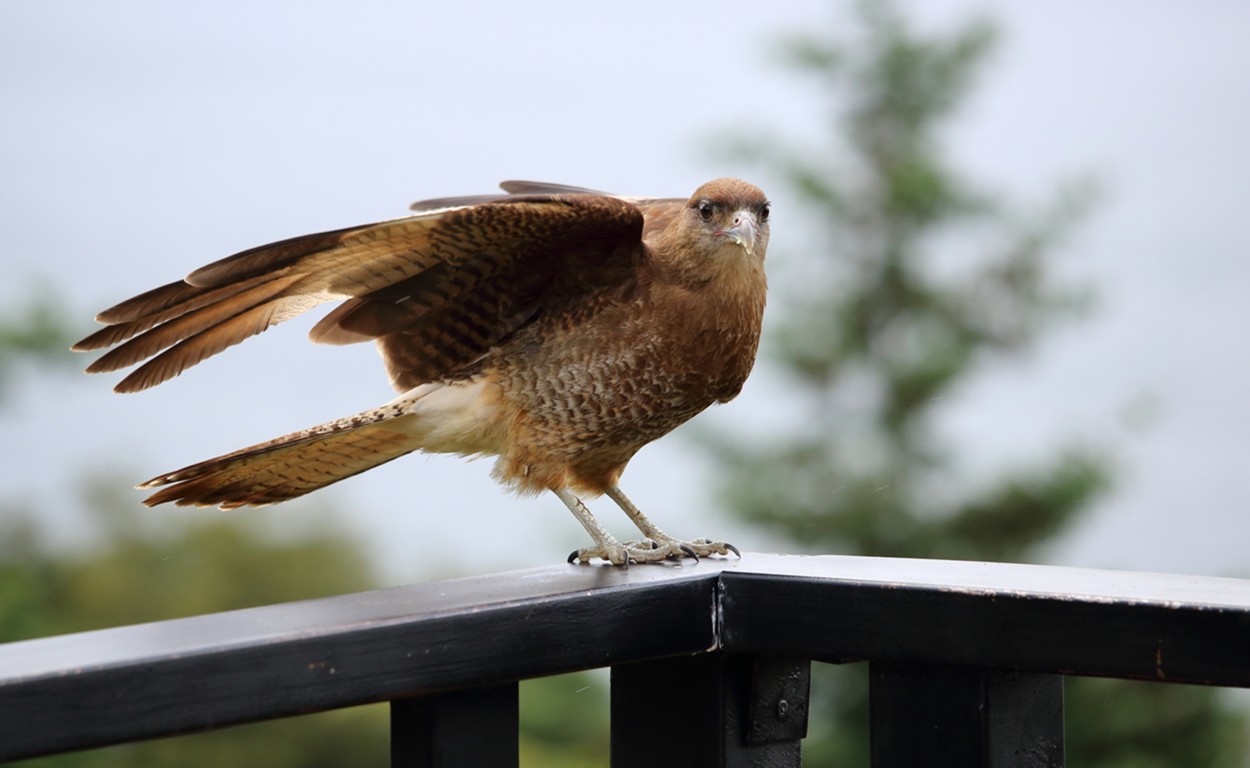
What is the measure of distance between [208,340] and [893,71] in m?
8.71

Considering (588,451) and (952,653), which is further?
(588,451)

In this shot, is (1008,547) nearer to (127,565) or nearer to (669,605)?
(127,565)

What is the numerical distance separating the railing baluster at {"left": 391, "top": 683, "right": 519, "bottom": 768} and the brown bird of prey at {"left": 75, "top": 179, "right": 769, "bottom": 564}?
4.47ft

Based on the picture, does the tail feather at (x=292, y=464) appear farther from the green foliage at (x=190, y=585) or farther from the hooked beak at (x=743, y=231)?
the green foliage at (x=190, y=585)

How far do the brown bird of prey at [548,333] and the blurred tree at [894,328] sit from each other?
665cm

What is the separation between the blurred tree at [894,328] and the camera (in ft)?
34.2

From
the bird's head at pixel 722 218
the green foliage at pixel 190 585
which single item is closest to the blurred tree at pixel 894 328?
the green foliage at pixel 190 585

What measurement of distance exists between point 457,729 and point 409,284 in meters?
1.86

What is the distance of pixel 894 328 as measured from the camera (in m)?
10.9

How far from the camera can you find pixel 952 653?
1894 millimetres

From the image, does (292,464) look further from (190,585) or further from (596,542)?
(190,585)

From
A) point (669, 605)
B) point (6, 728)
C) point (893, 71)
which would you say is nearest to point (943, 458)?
point (893, 71)

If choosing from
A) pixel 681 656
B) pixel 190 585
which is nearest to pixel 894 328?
pixel 190 585

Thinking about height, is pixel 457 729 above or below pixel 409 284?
below
